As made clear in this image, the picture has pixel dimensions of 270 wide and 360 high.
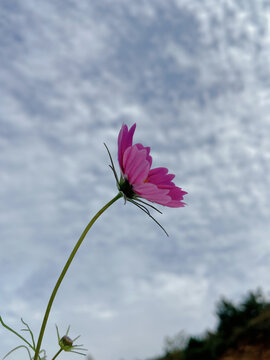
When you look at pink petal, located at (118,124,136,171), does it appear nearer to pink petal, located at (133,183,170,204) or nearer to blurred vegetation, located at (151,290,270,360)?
pink petal, located at (133,183,170,204)

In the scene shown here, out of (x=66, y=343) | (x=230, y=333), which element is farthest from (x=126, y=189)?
(x=230, y=333)

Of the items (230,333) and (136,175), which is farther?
(230,333)

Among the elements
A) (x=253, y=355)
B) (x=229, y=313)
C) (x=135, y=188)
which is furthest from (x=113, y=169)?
(x=229, y=313)

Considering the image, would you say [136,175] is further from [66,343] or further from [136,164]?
[66,343]

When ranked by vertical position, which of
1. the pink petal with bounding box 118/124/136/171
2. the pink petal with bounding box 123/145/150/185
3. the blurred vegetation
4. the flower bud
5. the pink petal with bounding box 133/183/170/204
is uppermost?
the blurred vegetation

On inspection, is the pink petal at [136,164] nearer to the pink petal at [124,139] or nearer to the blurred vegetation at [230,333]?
the pink petal at [124,139]

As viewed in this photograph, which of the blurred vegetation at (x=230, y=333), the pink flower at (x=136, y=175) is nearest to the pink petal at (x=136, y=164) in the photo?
the pink flower at (x=136, y=175)

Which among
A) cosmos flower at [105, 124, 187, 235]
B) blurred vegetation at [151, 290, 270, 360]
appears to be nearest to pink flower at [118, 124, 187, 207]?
cosmos flower at [105, 124, 187, 235]
